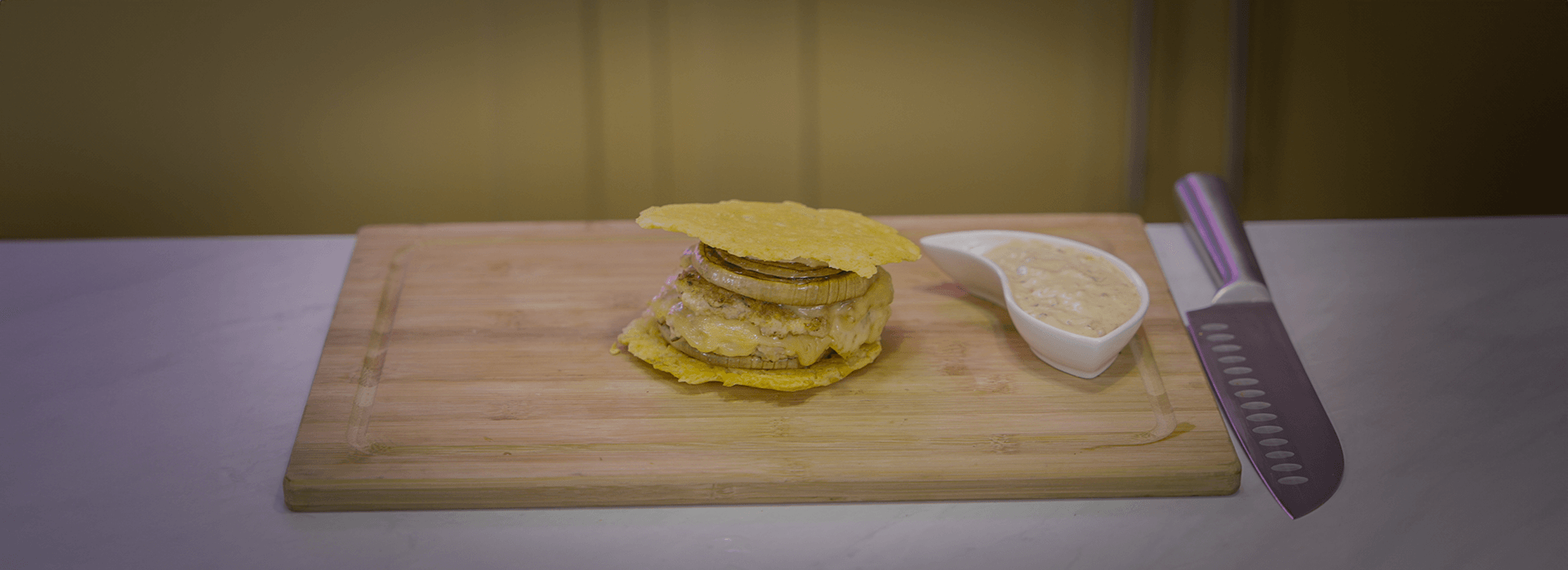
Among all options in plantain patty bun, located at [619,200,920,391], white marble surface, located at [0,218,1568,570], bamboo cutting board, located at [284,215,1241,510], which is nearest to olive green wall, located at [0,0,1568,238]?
white marble surface, located at [0,218,1568,570]

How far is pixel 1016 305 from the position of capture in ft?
7.61

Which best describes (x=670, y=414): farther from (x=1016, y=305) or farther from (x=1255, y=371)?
(x=1255, y=371)

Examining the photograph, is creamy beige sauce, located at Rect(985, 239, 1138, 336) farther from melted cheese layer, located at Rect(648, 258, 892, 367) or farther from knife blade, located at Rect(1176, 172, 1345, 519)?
melted cheese layer, located at Rect(648, 258, 892, 367)

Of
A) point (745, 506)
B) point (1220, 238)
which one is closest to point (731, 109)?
point (1220, 238)

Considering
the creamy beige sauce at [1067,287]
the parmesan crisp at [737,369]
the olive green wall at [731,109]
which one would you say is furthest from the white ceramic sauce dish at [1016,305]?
the olive green wall at [731,109]

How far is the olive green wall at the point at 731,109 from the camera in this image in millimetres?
3307

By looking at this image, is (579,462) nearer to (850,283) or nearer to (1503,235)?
(850,283)

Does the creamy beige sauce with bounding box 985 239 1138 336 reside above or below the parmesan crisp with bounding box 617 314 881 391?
above

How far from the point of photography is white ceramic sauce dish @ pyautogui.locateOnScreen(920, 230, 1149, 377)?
7.25 feet

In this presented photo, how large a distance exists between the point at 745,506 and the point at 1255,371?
107 centimetres

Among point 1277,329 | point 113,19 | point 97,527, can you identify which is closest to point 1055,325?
point 1277,329

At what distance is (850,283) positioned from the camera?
88.0 inches

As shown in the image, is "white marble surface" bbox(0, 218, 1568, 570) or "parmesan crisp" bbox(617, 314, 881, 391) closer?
"white marble surface" bbox(0, 218, 1568, 570)

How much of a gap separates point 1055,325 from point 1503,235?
4.93 feet
